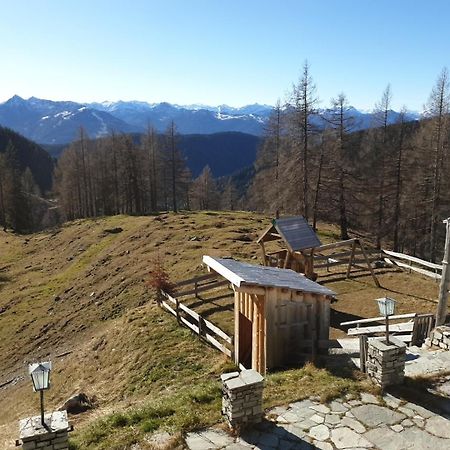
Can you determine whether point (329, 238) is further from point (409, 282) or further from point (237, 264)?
point (237, 264)

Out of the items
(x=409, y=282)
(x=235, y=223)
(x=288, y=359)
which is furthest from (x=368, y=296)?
(x=235, y=223)

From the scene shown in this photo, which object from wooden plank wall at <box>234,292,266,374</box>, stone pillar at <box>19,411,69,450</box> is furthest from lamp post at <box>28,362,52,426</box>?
wooden plank wall at <box>234,292,266,374</box>

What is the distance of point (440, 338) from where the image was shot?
13000mm

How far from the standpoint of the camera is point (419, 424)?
9023 millimetres

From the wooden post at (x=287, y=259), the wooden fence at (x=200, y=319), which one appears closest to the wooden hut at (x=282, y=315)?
the wooden fence at (x=200, y=319)

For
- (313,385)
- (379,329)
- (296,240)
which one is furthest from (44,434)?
(296,240)

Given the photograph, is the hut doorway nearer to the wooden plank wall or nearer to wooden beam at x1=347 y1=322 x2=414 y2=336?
the wooden plank wall

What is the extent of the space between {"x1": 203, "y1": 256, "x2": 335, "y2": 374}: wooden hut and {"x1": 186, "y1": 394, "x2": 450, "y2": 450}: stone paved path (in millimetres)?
3523

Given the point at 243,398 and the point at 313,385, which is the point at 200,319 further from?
the point at 243,398

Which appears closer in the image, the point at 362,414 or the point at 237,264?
the point at 362,414

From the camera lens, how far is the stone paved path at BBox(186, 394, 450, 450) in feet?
27.6

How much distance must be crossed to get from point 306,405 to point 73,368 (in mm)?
13247

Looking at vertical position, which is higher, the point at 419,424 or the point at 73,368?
the point at 419,424

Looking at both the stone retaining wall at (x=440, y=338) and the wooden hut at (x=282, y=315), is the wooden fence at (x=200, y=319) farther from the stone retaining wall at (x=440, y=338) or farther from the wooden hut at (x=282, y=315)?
the stone retaining wall at (x=440, y=338)
